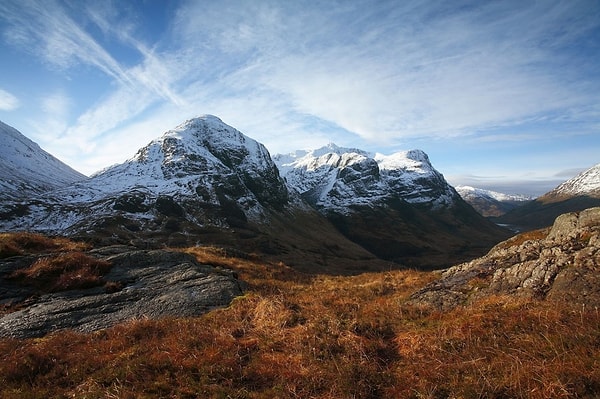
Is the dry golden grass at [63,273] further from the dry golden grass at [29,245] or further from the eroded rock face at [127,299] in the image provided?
the dry golden grass at [29,245]

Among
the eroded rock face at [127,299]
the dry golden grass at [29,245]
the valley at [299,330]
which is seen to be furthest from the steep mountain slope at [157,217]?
the valley at [299,330]

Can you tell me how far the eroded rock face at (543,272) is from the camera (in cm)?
988

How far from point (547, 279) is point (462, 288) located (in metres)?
2.94

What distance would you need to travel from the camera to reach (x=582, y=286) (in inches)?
378

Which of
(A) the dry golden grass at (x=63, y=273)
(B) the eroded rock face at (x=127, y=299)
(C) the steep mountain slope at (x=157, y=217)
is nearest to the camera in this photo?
(B) the eroded rock face at (x=127, y=299)

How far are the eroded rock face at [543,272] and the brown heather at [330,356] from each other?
0.96 meters

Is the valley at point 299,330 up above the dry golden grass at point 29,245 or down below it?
below

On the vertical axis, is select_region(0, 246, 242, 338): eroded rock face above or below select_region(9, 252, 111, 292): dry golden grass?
below

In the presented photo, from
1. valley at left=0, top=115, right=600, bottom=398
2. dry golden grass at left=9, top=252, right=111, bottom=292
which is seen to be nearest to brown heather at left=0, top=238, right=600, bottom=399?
valley at left=0, top=115, right=600, bottom=398

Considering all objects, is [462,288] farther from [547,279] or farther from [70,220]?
[70,220]

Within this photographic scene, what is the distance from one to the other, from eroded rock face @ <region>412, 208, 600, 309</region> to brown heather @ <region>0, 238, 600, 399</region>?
0.96 metres

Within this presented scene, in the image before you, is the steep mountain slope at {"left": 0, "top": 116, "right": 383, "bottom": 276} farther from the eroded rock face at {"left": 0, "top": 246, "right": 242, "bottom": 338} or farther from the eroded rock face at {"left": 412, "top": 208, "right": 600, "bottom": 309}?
the eroded rock face at {"left": 412, "top": 208, "right": 600, "bottom": 309}

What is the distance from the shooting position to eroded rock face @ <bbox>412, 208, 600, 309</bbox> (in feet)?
32.4

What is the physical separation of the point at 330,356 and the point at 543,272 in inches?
308
